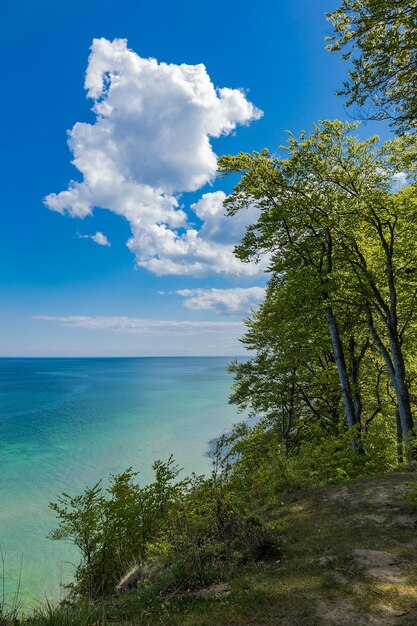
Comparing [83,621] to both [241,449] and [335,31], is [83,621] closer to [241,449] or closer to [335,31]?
[335,31]

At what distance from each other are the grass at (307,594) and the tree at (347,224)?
7.69 m

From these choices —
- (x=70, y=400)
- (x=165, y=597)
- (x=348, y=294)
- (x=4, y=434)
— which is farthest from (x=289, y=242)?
(x=70, y=400)

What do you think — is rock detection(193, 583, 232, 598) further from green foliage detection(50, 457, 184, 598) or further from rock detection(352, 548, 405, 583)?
green foliage detection(50, 457, 184, 598)

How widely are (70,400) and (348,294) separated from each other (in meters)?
92.9

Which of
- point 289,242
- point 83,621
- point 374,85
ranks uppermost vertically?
point 374,85

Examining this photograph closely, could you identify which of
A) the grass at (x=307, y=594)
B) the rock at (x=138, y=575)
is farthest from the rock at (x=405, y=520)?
the rock at (x=138, y=575)

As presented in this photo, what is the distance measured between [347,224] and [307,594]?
13509 millimetres

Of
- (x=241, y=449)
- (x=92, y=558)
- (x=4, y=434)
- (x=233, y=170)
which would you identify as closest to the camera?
(x=92, y=558)

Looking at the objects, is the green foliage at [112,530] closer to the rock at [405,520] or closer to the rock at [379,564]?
the rock at [405,520]

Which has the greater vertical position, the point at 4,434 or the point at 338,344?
the point at 338,344

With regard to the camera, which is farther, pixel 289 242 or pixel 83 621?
pixel 289 242

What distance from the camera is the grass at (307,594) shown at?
4.69m

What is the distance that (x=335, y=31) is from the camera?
8898 mm

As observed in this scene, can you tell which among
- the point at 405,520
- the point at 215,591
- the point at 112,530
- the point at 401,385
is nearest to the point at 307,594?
the point at 215,591
